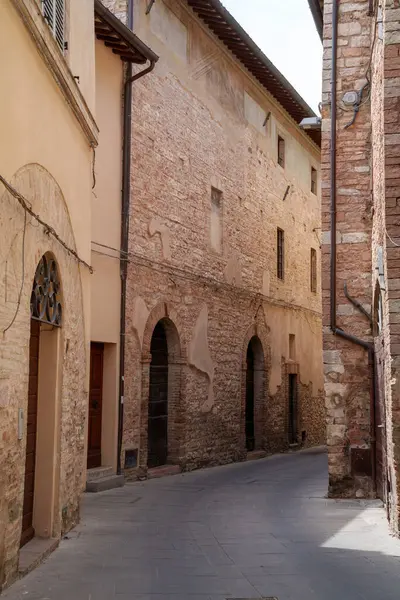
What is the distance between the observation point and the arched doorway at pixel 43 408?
707 cm

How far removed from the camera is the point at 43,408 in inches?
288

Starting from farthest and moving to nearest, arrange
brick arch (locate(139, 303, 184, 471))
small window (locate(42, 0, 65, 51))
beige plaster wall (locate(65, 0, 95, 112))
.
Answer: brick arch (locate(139, 303, 184, 471)) → beige plaster wall (locate(65, 0, 95, 112)) → small window (locate(42, 0, 65, 51))

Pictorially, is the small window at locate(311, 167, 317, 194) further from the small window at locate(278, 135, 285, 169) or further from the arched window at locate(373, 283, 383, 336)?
the arched window at locate(373, 283, 383, 336)

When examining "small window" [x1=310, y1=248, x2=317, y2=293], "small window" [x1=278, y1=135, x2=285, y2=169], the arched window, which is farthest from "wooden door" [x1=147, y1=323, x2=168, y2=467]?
"small window" [x1=310, y1=248, x2=317, y2=293]

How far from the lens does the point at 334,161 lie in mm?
11305

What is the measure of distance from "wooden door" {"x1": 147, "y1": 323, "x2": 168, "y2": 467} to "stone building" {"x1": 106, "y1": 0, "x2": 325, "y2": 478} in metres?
0.03

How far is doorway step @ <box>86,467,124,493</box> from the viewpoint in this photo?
36.9 ft

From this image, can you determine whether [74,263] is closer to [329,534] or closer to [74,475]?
[74,475]

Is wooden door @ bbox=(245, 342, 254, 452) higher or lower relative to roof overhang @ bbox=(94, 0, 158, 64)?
lower

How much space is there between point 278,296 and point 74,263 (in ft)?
39.1

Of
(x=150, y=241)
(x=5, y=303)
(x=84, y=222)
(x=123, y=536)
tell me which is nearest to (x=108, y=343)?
(x=150, y=241)

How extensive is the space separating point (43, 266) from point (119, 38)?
20.2ft

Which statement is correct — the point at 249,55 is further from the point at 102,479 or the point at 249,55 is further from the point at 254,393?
the point at 102,479

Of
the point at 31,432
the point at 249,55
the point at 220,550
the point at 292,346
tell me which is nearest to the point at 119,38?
the point at 249,55
